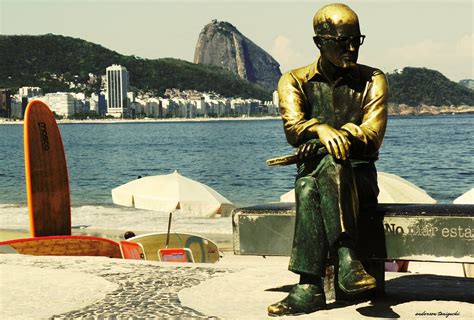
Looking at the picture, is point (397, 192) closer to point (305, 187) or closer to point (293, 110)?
point (293, 110)

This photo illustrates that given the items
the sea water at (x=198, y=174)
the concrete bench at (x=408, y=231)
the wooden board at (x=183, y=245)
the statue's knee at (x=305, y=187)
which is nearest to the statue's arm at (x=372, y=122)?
the statue's knee at (x=305, y=187)

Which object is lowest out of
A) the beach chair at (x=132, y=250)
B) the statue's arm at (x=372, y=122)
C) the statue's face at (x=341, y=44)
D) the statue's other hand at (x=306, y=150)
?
the beach chair at (x=132, y=250)

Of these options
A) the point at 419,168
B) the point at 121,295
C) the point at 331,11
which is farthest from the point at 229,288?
the point at 419,168

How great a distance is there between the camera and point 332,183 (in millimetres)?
6410

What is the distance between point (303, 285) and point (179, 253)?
6.47 m

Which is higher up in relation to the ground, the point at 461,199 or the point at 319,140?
the point at 319,140

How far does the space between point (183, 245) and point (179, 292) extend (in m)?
7.06

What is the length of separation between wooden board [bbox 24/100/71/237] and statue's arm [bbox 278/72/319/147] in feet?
24.8

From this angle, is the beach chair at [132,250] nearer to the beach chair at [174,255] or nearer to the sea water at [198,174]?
the beach chair at [174,255]

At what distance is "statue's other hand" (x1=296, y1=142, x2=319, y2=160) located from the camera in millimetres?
6582

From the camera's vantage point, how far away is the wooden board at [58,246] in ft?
41.1

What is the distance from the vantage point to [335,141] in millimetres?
6422

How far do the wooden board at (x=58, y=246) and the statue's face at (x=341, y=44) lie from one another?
6.87m

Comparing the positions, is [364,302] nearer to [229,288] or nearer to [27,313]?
[229,288]
